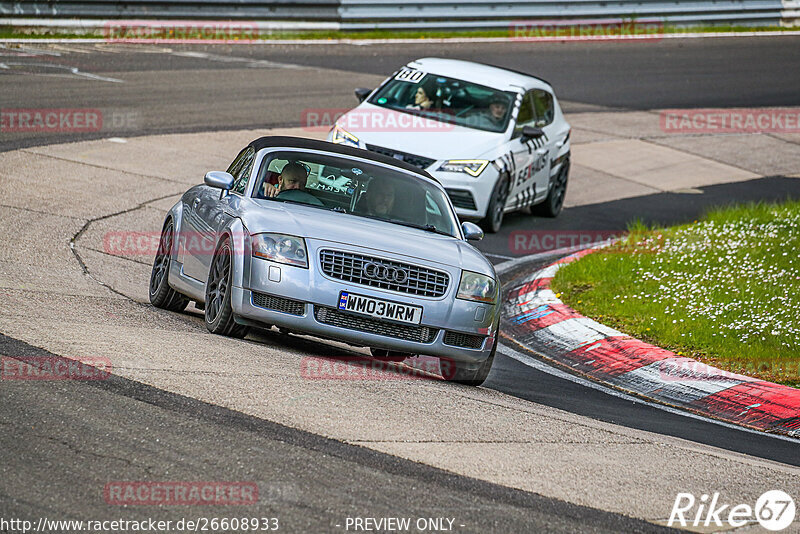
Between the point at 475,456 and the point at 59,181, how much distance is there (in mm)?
9336

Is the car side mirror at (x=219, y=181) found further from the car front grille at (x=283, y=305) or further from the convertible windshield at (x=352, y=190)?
the car front grille at (x=283, y=305)

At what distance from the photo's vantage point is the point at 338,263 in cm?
789

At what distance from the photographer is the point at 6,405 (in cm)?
584

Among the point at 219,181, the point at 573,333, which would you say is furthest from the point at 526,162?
the point at 219,181

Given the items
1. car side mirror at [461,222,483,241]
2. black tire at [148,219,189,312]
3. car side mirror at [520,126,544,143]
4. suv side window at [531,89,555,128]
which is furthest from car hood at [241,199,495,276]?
suv side window at [531,89,555,128]

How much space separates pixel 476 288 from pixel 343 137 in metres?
6.85

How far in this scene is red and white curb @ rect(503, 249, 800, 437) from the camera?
8.70 meters

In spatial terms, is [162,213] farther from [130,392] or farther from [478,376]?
[130,392]

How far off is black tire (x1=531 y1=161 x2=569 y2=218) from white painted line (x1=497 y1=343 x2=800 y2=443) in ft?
21.0

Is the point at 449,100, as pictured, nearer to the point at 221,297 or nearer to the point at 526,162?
the point at 526,162

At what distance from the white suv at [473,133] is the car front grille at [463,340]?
6103 millimetres

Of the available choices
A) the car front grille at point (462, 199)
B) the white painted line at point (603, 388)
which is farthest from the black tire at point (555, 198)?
the white painted line at point (603, 388)

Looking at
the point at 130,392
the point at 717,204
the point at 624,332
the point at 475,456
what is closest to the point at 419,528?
the point at 475,456

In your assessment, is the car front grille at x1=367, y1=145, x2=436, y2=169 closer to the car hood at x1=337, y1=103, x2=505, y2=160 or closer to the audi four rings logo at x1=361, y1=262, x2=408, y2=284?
the car hood at x1=337, y1=103, x2=505, y2=160
